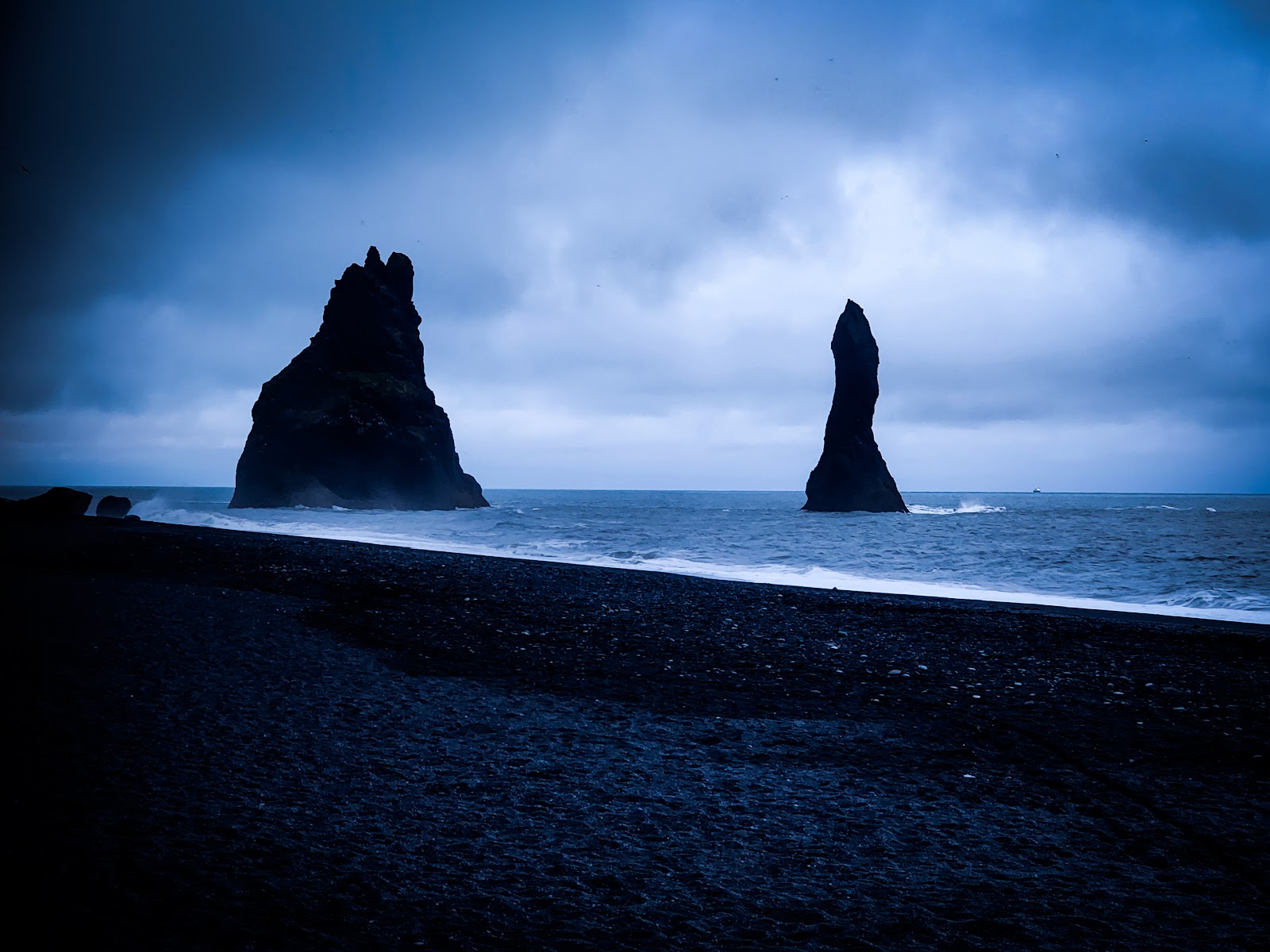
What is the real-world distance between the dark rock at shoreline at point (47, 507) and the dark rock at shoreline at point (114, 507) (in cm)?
1110

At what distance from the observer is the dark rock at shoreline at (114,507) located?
45.5m

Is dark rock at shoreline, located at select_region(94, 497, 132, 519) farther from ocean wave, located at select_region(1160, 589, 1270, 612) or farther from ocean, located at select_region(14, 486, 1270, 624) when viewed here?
ocean wave, located at select_region(1160, 589, 1270, 612)

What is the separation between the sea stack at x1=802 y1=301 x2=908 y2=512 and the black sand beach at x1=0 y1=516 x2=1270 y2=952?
96.1 m

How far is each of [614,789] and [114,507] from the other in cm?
5415

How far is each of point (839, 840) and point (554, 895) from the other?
1593mm

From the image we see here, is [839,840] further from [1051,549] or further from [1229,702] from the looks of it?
[1051,549]

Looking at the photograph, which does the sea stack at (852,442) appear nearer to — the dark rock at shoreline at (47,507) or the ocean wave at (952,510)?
the ocean wave at (952,510)

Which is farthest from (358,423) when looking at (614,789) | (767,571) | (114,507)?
(614,789)

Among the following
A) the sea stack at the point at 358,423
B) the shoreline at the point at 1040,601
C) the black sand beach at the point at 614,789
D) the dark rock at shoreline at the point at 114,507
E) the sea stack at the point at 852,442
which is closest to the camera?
the black sand beach at the point at 614,789

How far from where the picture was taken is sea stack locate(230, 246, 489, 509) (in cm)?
8069

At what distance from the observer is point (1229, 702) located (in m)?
7.06

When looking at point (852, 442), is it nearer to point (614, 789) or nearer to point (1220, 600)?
point (1220, 600)

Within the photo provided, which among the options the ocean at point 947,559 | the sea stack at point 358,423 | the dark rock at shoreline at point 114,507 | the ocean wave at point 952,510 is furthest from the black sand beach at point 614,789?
the ocean wave at point 952,510

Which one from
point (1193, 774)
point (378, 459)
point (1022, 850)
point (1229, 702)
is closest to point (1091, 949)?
point (1022, 850)
